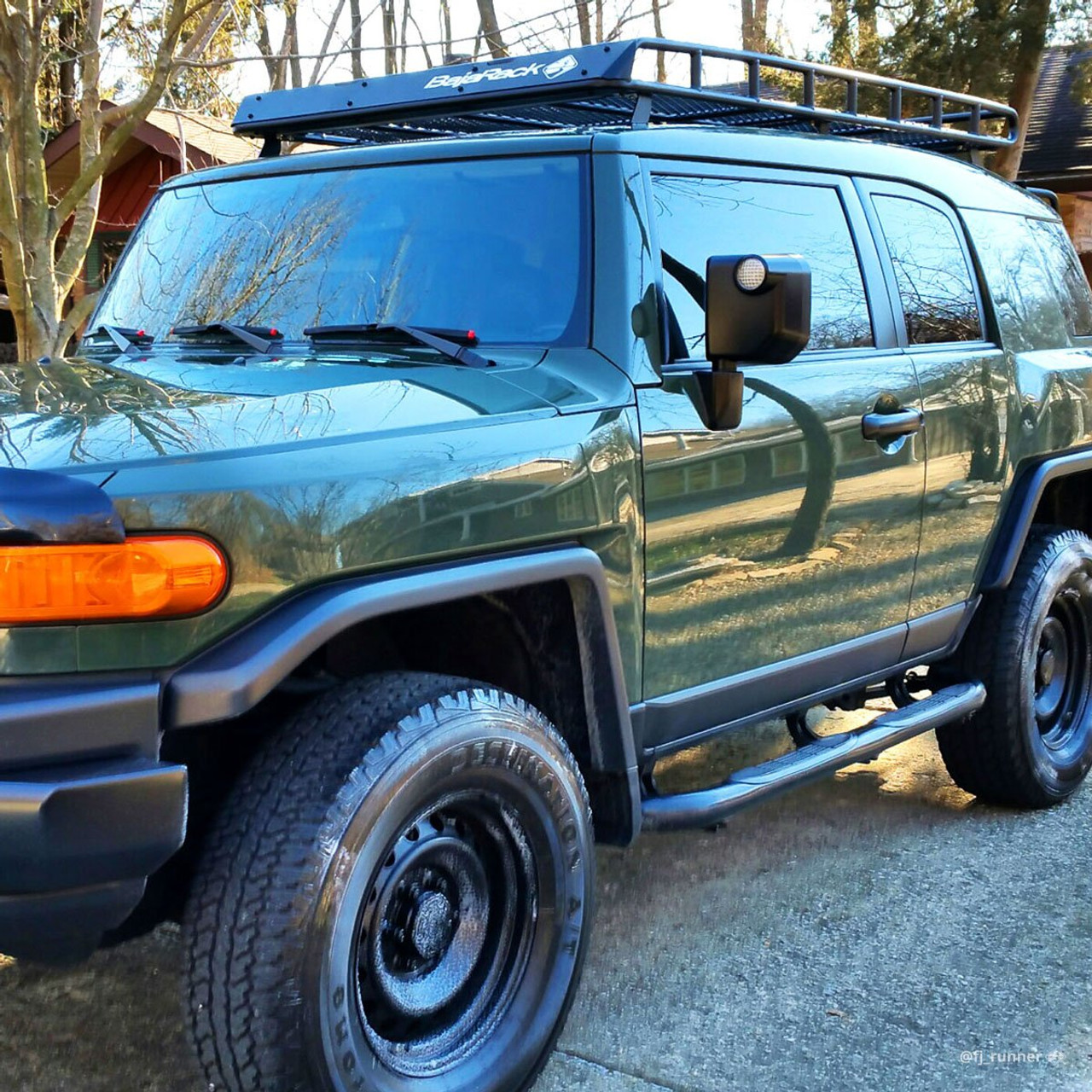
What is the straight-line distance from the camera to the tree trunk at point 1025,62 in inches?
648

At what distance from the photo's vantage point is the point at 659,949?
3.69 m

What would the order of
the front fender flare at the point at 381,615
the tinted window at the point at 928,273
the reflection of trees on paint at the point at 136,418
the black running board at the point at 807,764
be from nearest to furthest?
the front fender flare at the point at 381,615 → the reflection of trees on paint at the point at 136,418 → the black running board at the point at 807,764 → the tinted window at the point at 928,273

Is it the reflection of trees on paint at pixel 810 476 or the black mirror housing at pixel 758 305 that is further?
the reflection of trees on paint at pixel 810 476

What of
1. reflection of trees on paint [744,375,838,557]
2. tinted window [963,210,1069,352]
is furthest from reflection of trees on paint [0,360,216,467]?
tinted window [963,210,1069,352]

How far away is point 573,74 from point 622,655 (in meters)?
1.44

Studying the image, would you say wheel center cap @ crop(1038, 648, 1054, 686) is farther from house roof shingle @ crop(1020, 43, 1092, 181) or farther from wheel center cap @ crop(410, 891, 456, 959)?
house roof shingle @ crop(1020, 43, 1092, 181)

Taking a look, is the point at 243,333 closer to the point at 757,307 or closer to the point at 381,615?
the point at 381,615

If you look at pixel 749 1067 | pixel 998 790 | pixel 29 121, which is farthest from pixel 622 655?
pixel 29 121

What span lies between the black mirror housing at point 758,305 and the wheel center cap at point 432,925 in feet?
4.29

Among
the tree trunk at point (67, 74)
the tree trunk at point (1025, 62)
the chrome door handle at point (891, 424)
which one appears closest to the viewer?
the chrome door handle at point (891, 424)

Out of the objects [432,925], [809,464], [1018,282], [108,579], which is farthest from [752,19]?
[108,579]

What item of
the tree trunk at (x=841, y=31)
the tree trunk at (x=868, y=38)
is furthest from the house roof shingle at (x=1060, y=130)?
the tree trunk at (x=841, y=31)

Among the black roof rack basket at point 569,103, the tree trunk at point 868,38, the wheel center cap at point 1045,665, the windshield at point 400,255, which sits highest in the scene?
the tree trunk at point 868,38

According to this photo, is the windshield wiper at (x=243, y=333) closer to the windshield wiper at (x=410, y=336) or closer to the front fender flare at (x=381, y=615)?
the windshield wiper at (x=410, y=336)
